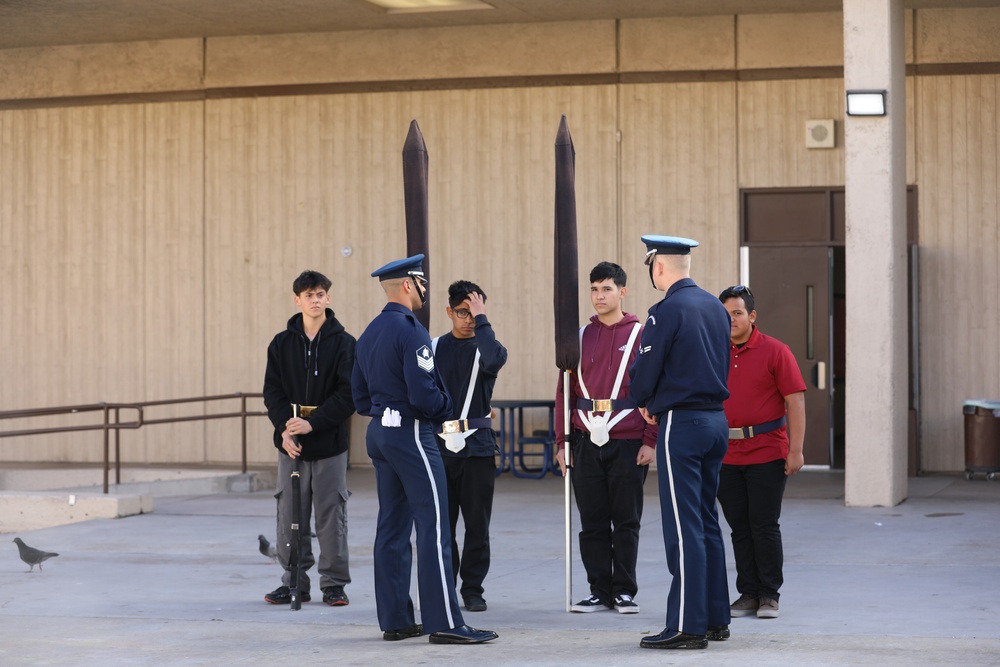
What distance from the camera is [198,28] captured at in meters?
17.5

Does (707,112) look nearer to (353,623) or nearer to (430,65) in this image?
(430,65)

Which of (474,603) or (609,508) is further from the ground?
(609,508)

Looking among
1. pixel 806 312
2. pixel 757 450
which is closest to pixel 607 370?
pixel 757 450

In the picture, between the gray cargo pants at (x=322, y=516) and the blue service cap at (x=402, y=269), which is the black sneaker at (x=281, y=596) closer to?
the gray cargo pants at (x=322, y=516)

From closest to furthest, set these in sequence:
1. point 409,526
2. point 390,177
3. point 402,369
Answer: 1. point 402,369
2. point 409,526
3. point 390,177

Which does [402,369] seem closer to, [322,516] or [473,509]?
[473,509]

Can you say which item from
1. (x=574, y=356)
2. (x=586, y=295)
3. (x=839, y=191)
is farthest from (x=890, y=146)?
(x=574, y=356)

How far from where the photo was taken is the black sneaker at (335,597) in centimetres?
853

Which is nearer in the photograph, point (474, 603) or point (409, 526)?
point (409, 526)

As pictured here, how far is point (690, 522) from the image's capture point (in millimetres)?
7012

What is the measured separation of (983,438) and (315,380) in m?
9.17

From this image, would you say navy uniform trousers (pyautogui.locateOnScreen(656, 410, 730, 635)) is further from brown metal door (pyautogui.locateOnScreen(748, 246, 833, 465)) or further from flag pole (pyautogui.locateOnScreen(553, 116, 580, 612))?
brown metal door (pyautogui.locateOnScreen(748, 246, 833, 465))

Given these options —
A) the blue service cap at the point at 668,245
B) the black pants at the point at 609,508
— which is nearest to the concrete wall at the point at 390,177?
the black pants at the point at 609,508

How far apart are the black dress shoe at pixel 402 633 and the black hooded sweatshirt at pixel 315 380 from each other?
4.93 feet
